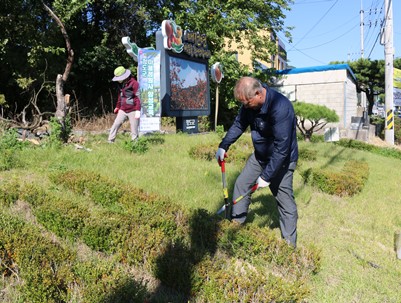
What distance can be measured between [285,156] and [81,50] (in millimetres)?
14315

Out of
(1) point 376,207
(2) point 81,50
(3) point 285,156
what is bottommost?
(1) point 376,207

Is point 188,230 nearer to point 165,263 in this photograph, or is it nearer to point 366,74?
point 165,263

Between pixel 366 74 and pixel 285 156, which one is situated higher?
pixel 366 74

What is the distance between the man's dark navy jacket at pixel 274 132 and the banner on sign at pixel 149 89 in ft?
20.0

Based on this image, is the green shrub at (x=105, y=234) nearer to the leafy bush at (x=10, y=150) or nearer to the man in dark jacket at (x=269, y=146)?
the man in dark jacket at (x=269, y=146)

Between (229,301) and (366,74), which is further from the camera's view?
(366,74)

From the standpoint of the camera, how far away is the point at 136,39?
17.4 m

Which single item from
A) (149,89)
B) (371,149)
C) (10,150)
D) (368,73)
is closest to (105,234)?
(10,150)

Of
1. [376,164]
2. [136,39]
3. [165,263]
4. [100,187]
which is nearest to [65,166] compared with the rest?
[100,187]

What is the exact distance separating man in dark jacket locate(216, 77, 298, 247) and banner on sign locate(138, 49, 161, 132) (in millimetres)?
5800

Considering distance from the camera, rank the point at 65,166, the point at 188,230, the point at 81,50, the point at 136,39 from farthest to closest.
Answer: the point at 136,39 < the point at 81,50 < the point at 65,166 < the point at 188,230

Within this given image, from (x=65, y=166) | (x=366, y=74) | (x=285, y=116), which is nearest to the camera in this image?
(x=285, y=116)

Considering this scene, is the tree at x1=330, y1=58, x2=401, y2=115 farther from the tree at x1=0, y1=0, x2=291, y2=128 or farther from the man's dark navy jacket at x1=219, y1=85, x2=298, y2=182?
the man's dark navy jacket at x1=219, y1=85, x2=298, y2=182

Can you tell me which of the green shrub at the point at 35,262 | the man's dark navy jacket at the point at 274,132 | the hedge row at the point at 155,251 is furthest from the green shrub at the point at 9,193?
the man's dark navy jacket at the point at 274,132
